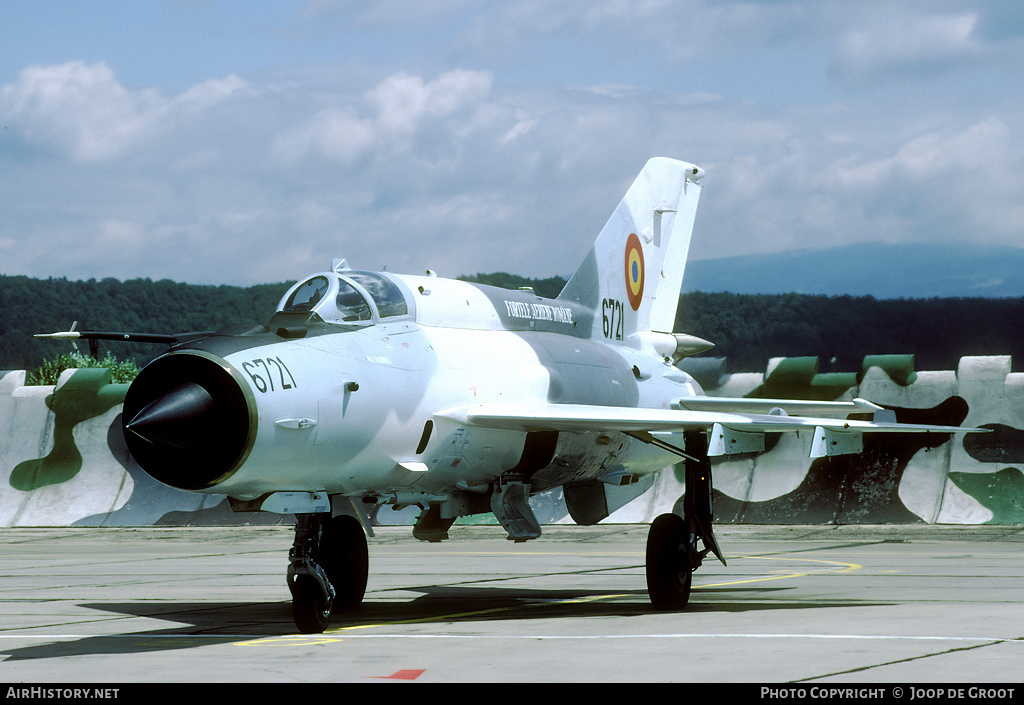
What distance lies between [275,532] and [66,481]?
5.53 meters

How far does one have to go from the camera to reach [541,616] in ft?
40.8

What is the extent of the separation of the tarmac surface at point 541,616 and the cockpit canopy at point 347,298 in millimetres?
2816

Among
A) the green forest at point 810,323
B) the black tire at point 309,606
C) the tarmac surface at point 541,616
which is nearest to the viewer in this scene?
the tarmac surface at point 541,616

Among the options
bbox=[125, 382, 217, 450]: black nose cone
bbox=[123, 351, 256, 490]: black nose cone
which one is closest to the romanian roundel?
bbox=[123, 351, 256, 490]: black nose cone

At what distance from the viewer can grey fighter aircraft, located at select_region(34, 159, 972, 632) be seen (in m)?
9.98

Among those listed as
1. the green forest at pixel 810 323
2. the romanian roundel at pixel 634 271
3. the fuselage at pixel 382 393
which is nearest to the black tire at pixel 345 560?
the fuselage at pixel 382 393

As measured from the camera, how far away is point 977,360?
25.6 meters

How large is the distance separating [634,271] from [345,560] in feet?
20.1

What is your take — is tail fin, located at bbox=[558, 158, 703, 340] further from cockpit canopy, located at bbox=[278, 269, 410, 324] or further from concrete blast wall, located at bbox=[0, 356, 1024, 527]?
concrete blast wall, located at bbox=[0, 356, 1024, 527]

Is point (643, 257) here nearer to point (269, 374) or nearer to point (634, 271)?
point (634, 271)

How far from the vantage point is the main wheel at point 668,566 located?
42.8ft

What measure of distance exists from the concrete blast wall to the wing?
1222 centimetres

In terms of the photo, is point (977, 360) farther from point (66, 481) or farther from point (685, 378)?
point (66, 481)

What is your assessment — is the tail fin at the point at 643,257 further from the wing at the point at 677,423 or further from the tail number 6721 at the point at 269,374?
the tail number 6721 at the point at 269,374
